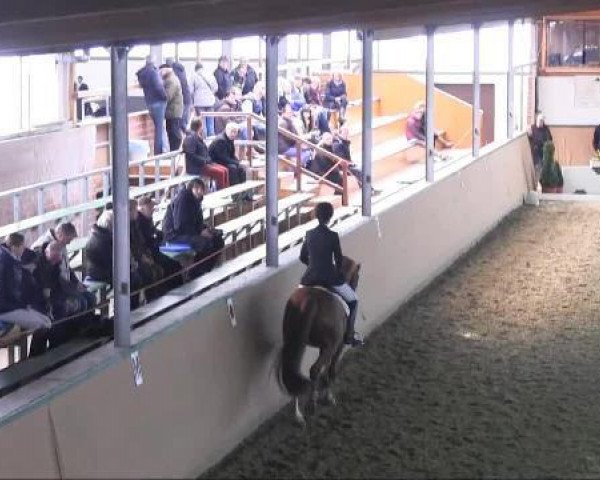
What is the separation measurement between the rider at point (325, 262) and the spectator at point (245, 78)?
11578 mm

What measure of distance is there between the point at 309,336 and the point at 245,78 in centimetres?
1243

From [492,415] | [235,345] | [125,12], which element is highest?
[125,12]

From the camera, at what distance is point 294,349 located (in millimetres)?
8180

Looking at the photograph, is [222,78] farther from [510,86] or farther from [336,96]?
[510,86]

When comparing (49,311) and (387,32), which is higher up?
(387,32)

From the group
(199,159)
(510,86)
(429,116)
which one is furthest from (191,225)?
(510,86)

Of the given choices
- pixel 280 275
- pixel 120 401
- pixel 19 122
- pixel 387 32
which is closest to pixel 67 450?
pixel 120 401

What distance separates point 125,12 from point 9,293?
2.82 m

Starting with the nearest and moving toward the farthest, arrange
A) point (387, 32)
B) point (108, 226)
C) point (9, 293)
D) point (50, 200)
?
point (9, 293) → point (108, 226) → point (387, 32) → point (50, 200)

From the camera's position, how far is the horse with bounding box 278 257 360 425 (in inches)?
321

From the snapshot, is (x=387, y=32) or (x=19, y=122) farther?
(x=19, y=122)

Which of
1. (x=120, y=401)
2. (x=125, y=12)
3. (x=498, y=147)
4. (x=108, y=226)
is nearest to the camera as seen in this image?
(x=125, y=12)

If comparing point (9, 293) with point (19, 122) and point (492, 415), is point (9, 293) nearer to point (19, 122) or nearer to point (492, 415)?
point (492, 415)

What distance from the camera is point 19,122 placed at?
1565cm
